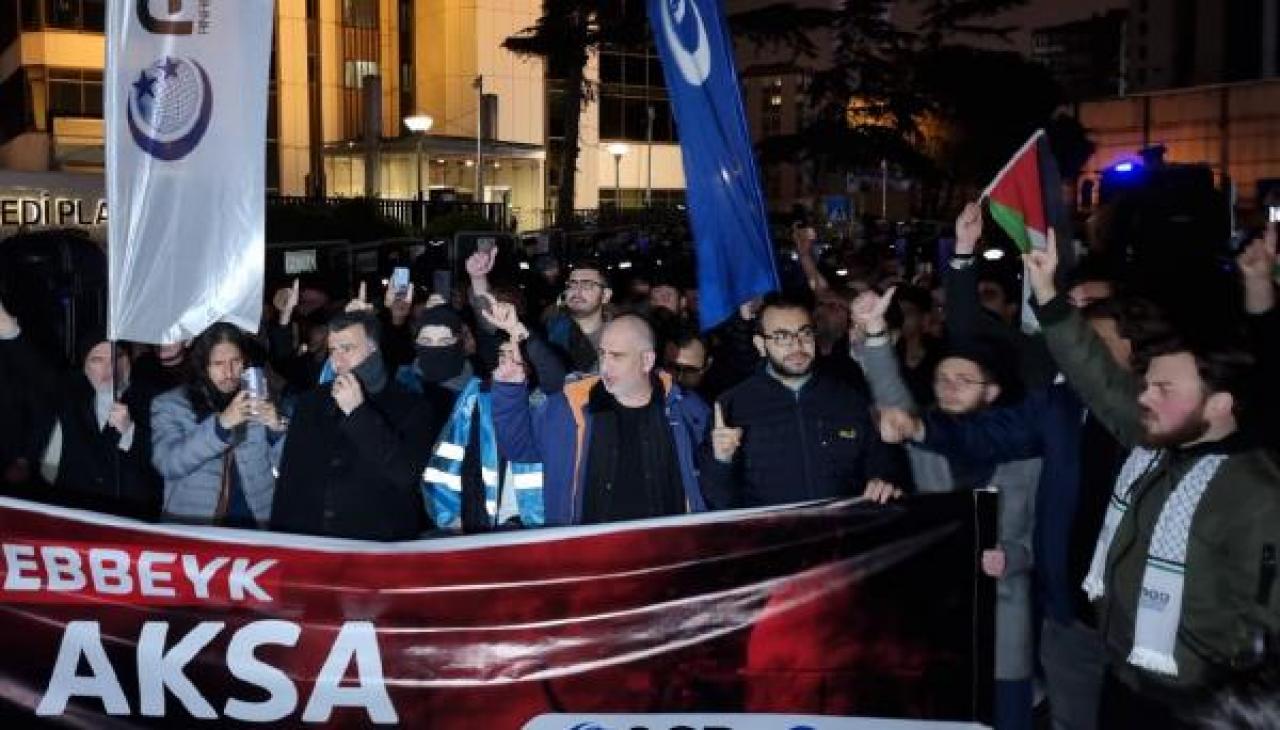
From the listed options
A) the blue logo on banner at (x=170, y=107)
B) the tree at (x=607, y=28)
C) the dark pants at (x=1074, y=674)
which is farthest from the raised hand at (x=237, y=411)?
the tree at (x=607, y=28)

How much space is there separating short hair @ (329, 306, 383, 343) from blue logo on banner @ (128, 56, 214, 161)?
35.4 inches

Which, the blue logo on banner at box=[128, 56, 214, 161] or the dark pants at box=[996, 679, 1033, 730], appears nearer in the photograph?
the dark pants at box=[996, 679, 1033, 730]

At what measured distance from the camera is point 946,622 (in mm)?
4441

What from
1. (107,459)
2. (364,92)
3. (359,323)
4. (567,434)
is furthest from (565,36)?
(567,434)

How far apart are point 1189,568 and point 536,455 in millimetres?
2681

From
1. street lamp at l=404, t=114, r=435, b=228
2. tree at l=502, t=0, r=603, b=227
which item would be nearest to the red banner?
tree at l=502, t=0, r=603, b=227

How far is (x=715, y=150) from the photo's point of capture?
6094 millimetres

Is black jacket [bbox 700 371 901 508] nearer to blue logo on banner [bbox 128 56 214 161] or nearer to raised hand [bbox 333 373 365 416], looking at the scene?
raised hand [bbox 333 373 365 416]

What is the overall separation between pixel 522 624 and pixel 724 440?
1016 mm

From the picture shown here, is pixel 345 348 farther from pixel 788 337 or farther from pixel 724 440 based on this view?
pixel 788 337

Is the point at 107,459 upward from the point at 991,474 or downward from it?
downward

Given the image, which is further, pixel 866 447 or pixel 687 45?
pixel 687 45

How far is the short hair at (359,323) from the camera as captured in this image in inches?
222

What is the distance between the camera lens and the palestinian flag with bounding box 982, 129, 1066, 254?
190 inches
